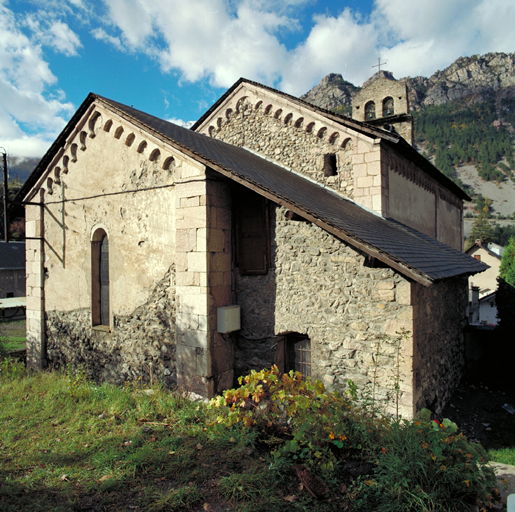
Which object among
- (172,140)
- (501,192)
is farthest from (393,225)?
(501,192)

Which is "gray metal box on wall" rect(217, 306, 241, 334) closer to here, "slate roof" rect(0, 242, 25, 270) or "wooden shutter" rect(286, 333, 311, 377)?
"wooden shutter" rect(286, 333, 311, 377)

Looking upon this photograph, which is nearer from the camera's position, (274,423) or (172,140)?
(274,423)

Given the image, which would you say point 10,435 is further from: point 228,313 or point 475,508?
point 475,508

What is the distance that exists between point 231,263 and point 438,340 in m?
4.25

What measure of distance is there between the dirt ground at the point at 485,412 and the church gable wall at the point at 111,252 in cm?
561

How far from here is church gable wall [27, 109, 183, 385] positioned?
6.91 metres

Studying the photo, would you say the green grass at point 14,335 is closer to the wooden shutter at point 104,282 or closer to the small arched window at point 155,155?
the wooden shutter at point 104,282

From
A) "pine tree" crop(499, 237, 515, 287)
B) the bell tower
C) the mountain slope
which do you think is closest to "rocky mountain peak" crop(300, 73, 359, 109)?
the mountain slope

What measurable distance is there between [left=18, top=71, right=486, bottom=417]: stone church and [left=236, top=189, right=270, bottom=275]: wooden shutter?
0.9 inches

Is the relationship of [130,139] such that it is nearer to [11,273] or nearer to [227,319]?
[227,319]

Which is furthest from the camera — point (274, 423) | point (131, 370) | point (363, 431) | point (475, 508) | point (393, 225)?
point (393, 225)

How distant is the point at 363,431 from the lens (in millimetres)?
4168

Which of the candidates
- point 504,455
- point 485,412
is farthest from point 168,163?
point 485,412

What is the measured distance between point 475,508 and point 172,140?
6340 millimetres
